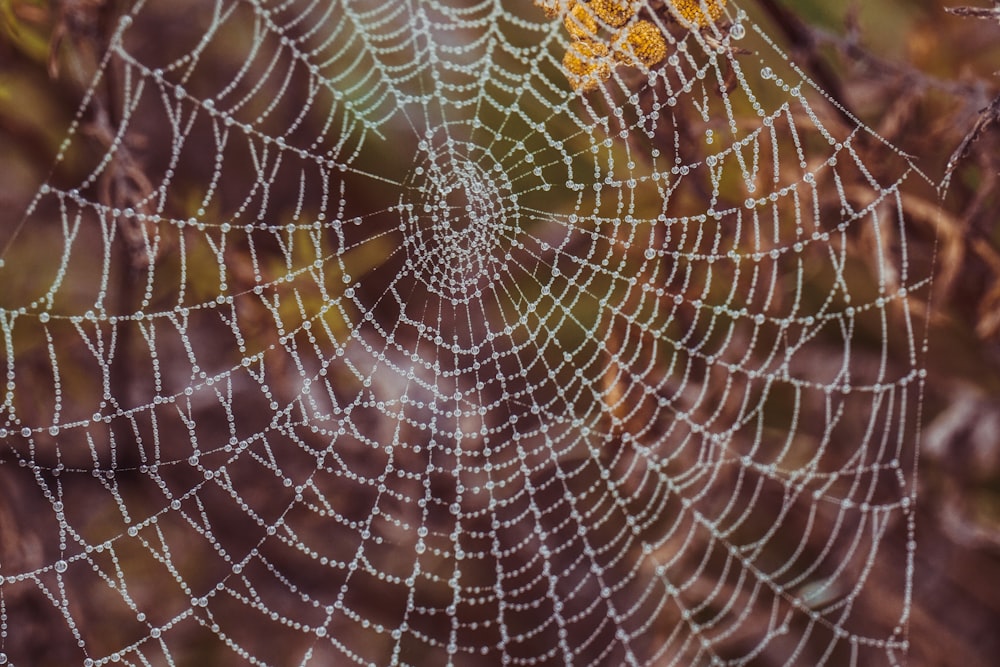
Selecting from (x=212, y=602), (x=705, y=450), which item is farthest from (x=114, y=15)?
(x=705, y=450)

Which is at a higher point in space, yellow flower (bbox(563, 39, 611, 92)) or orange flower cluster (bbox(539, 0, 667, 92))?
orange flower cluster (bbox(539, 0, 667, 92))

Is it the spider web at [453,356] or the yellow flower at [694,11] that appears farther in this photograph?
the spider web at [453,356]

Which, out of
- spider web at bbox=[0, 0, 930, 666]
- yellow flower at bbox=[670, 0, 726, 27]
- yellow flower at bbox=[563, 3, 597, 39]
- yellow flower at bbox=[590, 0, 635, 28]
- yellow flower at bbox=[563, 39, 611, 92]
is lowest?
spider web at bbox=[0, 0, 930, 666]

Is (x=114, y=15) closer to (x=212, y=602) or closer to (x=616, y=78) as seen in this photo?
(x=616, y=78)

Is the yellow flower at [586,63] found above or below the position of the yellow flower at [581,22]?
below

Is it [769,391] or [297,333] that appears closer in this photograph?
[297,333]

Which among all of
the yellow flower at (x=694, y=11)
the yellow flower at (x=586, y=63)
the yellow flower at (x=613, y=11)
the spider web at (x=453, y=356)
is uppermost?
the yellow flower at (x=694, y=11)
